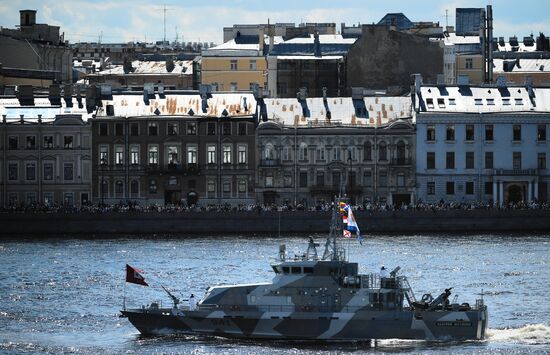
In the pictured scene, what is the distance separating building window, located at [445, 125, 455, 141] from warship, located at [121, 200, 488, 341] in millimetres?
55359

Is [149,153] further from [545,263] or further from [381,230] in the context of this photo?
[545,263]

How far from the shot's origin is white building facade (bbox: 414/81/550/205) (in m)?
129

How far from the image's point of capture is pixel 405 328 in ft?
243

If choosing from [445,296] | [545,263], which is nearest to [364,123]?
[545,263]

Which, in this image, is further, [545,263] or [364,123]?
[364,123]

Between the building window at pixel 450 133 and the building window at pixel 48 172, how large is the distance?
24047 millimetres

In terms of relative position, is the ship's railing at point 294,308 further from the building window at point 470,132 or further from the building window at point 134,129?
the building window at point 470,132

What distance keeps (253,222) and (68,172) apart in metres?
14.3

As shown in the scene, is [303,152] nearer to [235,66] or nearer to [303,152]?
[303,152]

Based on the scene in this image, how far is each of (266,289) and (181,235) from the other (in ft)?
153

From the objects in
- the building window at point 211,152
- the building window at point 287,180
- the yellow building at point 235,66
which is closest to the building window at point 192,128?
the building window at point 211,152

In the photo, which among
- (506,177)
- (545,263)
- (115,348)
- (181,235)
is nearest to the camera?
(115,348)

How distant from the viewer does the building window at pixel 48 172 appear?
427 feet

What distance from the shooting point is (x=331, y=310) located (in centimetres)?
7419
